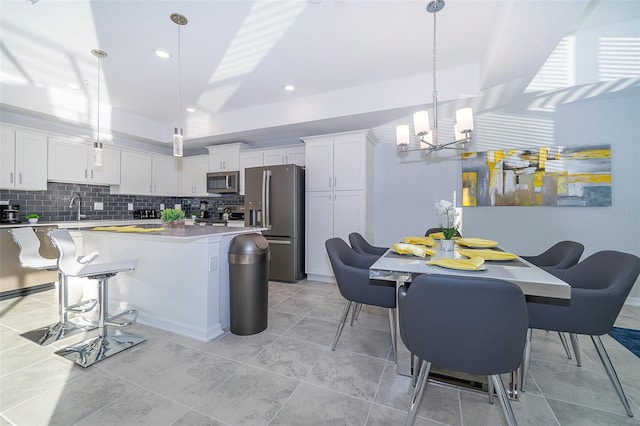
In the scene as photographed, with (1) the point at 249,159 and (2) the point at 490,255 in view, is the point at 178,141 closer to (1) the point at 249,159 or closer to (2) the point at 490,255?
(1) the point at 249,159

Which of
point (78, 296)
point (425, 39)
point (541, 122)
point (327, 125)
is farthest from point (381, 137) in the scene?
point (78, 296)

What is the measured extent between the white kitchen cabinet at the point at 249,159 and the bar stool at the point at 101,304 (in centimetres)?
294

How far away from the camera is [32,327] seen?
251cm

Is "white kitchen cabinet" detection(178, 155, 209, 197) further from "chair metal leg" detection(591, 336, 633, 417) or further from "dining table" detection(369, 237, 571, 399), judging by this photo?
"chair metal leg" detection(591, 336, 633, 417)

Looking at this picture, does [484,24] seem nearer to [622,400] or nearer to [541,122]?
[541,122]

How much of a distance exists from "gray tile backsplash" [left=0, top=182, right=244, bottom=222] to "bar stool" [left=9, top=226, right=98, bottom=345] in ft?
5.99

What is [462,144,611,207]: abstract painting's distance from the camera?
3.22m

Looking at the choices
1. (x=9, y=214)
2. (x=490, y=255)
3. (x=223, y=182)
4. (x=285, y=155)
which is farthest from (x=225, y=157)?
(x=490, y=255)

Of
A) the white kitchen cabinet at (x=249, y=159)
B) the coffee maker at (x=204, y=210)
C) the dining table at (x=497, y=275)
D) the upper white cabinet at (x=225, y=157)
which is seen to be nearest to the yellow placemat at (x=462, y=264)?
the dining table at (x=497, y=275)

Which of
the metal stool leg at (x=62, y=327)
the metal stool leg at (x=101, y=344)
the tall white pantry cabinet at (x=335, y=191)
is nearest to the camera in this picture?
the metal stool leg at (x=101, y=344)

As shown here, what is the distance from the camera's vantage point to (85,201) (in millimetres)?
4555

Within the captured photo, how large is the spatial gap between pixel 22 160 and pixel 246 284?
391 centimetres

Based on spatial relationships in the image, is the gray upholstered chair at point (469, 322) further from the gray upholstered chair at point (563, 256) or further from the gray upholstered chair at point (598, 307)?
the gray upholstered chair at point (563, 256)

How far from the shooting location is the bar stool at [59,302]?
7.66 feet
